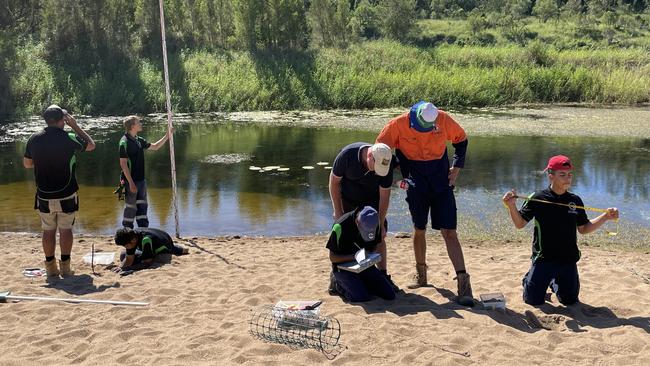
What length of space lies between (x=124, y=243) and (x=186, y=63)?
27.4 meters

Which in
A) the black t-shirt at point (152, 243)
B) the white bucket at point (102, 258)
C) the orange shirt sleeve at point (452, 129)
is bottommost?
the white bucket at point (102, 258)

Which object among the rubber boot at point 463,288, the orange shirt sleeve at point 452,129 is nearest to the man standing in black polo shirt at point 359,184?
the orange shirt sleeve at point 452,129

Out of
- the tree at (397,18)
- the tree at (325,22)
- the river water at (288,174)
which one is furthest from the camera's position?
the tree at (397,18)

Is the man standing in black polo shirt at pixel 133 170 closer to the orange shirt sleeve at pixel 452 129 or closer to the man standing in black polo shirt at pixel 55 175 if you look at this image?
the man standing in black polo shirt at pixel 55 175

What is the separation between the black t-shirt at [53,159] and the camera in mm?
6758

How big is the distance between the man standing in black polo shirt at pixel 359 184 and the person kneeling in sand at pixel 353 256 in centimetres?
18

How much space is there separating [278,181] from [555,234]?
8749mm

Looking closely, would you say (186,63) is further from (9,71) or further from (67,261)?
(67,261)

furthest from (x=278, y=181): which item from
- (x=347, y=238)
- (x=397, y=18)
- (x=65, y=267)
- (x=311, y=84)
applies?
(x=397, y=18)

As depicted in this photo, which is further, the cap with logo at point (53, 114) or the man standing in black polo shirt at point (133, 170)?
the man standing in black polo shirt at point (133, 170)

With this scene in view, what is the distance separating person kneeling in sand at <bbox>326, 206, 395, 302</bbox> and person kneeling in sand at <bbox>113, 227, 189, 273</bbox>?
2538mm

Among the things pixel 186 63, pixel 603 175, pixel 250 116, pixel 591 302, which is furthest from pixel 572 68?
pixel 591 302

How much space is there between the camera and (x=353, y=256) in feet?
20.0

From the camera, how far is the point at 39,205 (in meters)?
7.00
